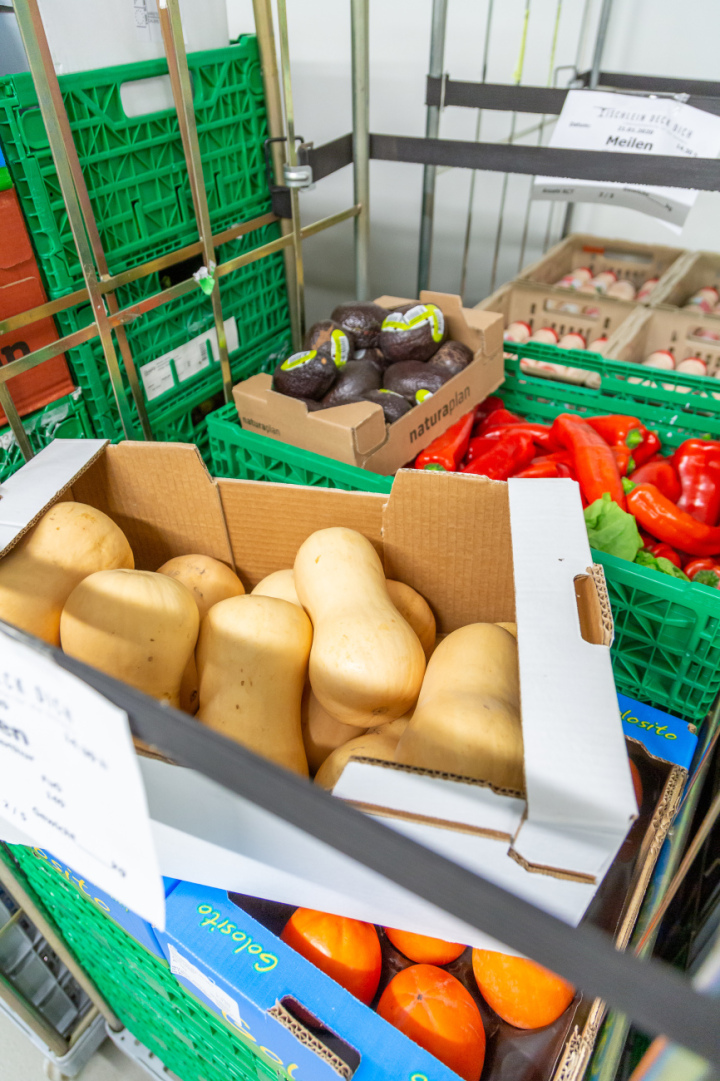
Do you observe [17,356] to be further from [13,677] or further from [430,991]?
[430,991]

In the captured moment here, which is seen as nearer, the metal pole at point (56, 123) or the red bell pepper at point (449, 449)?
the metal pole at point (56, 123)

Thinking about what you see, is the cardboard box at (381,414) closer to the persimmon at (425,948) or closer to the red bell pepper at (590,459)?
the red bell pepper at (590,459)

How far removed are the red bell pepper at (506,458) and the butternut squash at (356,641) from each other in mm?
606

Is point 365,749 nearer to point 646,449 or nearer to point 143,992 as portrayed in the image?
point 143,992

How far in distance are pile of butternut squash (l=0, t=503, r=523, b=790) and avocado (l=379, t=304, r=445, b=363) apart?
79 centimetres

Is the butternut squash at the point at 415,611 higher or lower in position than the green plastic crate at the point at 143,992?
higher

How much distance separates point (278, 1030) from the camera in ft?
1.85

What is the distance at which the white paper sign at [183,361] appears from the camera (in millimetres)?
1370

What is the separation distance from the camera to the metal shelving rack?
9.2 inches

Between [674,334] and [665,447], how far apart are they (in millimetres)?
650

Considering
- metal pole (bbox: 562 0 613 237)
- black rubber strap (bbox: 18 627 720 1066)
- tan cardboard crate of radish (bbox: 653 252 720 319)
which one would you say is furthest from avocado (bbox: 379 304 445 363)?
metal pole (bbox: 562 0 613 237)

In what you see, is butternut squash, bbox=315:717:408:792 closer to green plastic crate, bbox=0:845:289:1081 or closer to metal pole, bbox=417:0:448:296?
green plastic crate, bbox=0:845:289:1081

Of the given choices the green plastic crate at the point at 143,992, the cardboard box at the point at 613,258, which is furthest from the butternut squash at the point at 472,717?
the cardboard box at the point at 613,258

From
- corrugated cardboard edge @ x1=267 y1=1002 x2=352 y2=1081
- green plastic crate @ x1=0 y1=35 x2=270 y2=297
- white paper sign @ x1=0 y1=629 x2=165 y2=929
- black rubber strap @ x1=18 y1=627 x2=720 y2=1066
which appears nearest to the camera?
black rubber strap @ x1=18 y1=627 x2=720 y2=1066
